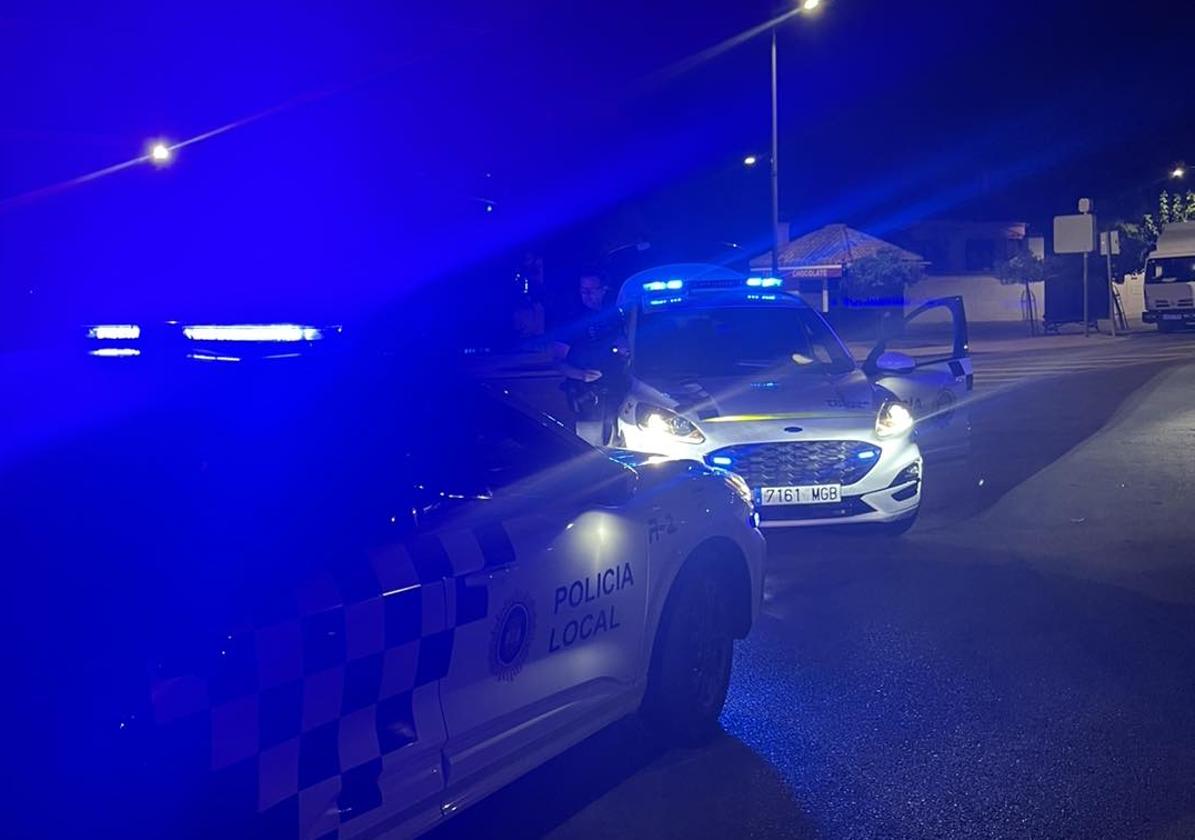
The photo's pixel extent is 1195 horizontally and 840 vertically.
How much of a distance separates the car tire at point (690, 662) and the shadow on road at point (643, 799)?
0.42ft

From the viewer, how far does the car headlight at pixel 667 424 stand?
8.23 m

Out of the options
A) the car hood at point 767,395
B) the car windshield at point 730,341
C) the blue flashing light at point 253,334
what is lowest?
the car hood at point 767,395

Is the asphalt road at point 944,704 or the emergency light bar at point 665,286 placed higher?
the emergency light bar at point 665,286

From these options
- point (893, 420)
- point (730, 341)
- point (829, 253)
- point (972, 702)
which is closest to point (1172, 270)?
point (829, 253)

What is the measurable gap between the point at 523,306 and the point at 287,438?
13502mm

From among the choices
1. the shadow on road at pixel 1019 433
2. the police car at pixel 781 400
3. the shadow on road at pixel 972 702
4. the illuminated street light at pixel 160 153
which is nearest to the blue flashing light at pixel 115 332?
the shadow on road at pixel 972 702

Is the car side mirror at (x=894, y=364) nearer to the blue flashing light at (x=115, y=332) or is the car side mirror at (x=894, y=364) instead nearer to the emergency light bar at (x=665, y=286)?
the emergency light bar at (x=665, y=286)

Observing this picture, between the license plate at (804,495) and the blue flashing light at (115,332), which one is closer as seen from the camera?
the blue flashing light at (115,332)

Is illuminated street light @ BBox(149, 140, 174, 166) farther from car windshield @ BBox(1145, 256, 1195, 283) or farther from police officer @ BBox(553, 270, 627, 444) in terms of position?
car windshield @ BBox(1145, 256, 1195, 283)

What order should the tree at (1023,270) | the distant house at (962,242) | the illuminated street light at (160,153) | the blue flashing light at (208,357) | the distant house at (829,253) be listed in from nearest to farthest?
the blue flashing light at (208,357)
the illuminated street light at (160,153)
the distant house at (829,253)
the tree at (1023,270)
the distant house at (962,242)

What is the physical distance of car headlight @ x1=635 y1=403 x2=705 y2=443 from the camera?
8234 mm

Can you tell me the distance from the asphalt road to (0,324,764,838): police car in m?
0.36

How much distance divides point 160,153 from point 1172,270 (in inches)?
1191

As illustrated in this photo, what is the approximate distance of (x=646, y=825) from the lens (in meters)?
4.19
